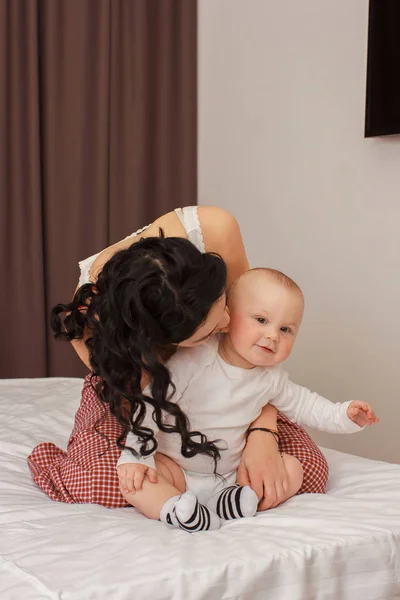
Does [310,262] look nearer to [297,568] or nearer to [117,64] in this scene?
[117,64]

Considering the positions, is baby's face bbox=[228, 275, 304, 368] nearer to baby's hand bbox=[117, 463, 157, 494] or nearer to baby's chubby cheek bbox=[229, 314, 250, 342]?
baby's chubby cheek bbox=[229, 314, 250, 342]

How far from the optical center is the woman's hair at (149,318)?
1.18 meters

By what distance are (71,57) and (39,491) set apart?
211 cm

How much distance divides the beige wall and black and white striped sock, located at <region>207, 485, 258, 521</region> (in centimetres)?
123

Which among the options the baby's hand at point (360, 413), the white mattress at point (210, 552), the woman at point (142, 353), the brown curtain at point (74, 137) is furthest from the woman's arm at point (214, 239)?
the brown curtain at point (74, 137)


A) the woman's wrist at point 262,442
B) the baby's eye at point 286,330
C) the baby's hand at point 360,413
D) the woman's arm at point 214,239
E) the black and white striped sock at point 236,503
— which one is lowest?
the black and white striped sock at point 236,503

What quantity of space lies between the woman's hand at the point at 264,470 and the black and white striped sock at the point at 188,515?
13 cm

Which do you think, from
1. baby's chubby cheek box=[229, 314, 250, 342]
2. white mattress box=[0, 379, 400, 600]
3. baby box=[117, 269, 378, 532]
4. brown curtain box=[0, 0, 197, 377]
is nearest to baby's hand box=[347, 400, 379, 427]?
baby box=[117, 269, 378, 532]

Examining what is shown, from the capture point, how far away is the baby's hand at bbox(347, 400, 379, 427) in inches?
53.2

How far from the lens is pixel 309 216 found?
8.77ft

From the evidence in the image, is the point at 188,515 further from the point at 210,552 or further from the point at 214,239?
the point at 214,239

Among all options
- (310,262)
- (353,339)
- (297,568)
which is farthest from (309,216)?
(297,568)

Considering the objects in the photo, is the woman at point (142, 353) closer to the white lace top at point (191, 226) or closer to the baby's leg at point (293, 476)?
the baby's leg at point (293, 476)

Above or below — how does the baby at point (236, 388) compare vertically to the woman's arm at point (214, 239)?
below
